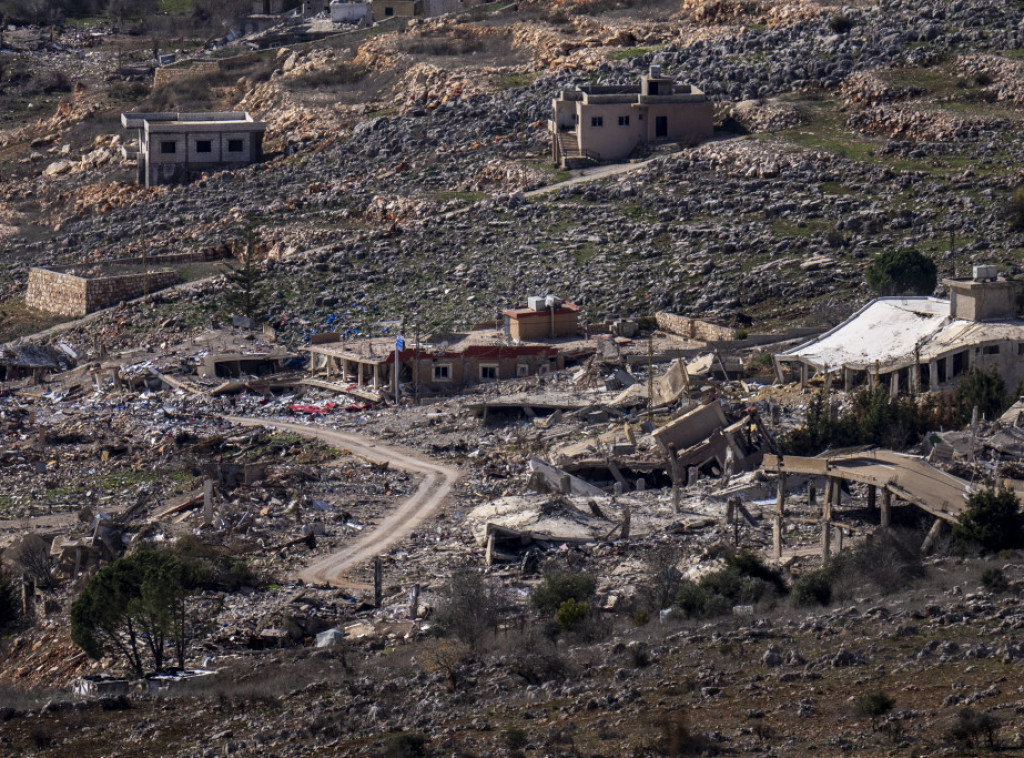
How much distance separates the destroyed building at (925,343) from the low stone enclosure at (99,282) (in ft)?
65.9

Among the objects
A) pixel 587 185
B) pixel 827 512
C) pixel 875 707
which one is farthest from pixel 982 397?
pixel 587 185

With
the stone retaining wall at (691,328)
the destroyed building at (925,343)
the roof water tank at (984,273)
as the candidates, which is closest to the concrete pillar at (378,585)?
the destroyed building at (925,343)

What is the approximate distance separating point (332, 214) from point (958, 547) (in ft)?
107

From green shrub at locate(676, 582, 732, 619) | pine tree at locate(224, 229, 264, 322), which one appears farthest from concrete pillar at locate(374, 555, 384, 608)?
pine tree at locate(224, 229, 264, 322)

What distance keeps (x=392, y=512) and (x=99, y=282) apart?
22854mm

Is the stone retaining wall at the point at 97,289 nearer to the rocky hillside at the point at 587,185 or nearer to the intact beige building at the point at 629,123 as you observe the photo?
the rocky hillside at the point at 587,185

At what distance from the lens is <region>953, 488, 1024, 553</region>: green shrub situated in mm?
21938

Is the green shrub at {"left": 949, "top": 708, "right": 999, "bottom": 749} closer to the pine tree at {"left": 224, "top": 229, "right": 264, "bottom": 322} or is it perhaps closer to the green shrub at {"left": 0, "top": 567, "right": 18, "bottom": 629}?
the green shrub at {"left": 0, "top": 567, "right": 18, "bottom": 629}

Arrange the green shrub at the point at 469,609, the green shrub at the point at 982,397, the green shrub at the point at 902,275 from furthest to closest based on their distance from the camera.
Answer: the green shrub at the point at 902,275
the green shrub at the point at 982,397
the green shrub at the point at 469,609

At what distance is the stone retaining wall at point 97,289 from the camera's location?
49531mm

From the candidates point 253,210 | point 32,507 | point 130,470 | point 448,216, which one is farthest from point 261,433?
point 253,210

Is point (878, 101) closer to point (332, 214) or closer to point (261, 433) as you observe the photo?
point (332, 214)

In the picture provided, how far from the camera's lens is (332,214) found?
52719 mm

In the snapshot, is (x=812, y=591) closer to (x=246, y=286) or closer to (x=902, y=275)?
(x=902, y=275)
